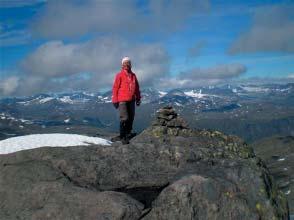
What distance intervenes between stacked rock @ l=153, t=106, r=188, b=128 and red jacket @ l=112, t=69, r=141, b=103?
181 centimetres

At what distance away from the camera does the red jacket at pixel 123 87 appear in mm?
21250

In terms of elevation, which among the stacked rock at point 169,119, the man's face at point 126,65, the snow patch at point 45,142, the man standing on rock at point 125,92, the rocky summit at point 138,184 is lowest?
the rocky summit at point 138,184

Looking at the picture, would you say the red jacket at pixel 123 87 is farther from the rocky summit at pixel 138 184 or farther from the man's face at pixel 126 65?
the rocky summit at pixel 138 184

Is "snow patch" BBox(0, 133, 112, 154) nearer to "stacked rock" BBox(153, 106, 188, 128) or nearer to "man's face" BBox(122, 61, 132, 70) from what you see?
"stacked rock" BBox(153, 106, 188, 128)

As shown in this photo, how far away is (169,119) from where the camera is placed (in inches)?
869

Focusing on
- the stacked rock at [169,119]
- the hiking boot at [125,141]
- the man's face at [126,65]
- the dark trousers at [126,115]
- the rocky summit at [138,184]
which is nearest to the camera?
the rocky summit at [138,184]

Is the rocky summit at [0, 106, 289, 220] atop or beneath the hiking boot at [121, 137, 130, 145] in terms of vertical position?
beneath

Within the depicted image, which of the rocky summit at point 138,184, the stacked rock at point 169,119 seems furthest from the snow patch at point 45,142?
the rocky summit at point 138,184

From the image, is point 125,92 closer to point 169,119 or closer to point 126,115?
point 126,115

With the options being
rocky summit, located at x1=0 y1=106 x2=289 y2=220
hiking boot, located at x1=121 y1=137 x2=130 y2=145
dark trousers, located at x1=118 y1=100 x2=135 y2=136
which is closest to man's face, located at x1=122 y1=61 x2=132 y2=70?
dark trousers, located at x1=118 y1=100 x2=135 y2=136

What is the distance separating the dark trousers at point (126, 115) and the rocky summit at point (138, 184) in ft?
9.85

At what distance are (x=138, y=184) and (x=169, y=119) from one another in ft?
23.0

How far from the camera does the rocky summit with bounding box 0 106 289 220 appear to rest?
1368cm

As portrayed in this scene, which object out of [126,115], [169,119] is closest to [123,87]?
[126,115]
